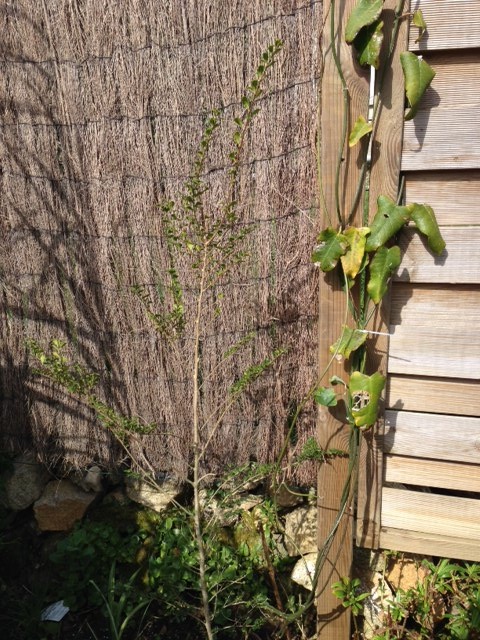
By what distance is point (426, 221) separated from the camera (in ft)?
5.46

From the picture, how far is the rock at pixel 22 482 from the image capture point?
2.66m

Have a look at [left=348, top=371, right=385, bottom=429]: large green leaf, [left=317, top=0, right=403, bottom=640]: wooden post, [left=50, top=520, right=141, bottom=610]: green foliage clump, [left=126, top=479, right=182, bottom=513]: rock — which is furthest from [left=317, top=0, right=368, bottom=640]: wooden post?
[left=50, top=520, right=141, bottom=610]: green foliage clump

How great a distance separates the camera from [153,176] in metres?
2.13

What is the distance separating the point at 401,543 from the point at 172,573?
1.00 m

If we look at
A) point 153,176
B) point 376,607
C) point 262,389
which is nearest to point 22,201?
point 153,176

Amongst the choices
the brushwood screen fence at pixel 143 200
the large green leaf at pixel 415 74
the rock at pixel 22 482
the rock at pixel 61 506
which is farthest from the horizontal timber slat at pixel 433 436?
the rock at pixel 22 482

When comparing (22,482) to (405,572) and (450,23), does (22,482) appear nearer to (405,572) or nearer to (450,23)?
(405,572)

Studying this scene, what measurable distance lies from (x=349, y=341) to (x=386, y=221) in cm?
42

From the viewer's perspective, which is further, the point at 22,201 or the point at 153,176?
the point at 22,201

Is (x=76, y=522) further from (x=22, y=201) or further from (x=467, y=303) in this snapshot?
(x=467, y=303)

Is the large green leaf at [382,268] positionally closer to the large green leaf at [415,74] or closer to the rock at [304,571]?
the large green leaf at [415,74]

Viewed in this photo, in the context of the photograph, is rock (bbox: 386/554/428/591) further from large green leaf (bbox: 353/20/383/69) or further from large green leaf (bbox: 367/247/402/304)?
large green leaf (bbox: 353/20/383/69)

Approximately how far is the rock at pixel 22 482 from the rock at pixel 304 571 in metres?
1.33

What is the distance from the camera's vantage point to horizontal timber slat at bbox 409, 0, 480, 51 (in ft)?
5.07
